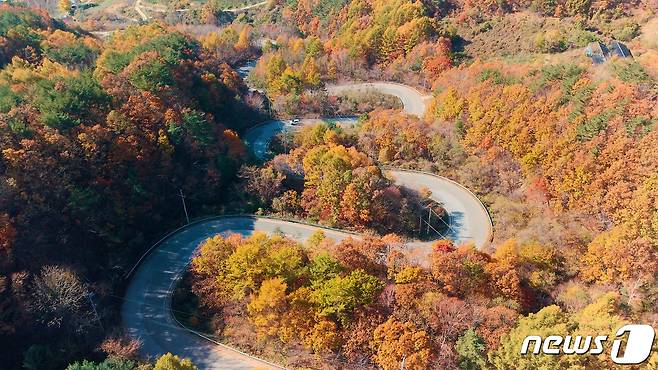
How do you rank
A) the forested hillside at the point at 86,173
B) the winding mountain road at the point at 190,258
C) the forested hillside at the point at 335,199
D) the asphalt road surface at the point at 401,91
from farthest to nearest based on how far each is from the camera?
the asphalt road surface at the point at 401,91 → the winding mountain road at the point at 190,258 → the forested hillside at the point at 86,173 → the forested hillside at the point at 335,199

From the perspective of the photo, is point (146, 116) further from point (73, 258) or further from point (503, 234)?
point (503, 234)

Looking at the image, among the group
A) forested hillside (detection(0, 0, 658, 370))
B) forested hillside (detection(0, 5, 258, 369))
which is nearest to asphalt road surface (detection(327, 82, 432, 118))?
forested hillside (detection(0, 0, 658, 370))

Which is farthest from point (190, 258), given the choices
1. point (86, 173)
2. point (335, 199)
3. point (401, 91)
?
point (401, 91)

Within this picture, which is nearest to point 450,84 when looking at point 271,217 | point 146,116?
point 271,217

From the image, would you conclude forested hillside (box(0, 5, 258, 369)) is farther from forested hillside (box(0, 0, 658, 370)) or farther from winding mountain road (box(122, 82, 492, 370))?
winding mountain road (box(122, 82, 492, 370))

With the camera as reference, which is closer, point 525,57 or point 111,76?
point 111,76

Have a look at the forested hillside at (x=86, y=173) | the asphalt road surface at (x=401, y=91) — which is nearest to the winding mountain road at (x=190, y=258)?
the forested hillside at (x=86, y=173)

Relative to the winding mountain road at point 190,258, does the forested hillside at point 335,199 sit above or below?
above

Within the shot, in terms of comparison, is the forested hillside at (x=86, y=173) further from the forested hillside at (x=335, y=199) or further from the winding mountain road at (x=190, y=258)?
the winding mountain road at (x=190, y=258)
